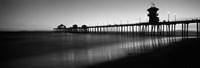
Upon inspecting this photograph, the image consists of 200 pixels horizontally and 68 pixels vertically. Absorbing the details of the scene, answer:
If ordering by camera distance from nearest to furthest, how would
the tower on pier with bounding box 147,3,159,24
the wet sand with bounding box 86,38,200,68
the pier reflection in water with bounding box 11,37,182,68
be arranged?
the wet sand with bounding box 86,38,200,68 → the pier reflection in water with bounding box 11,37,182,68 → the tower on pier with bounding box 147,3,159,24

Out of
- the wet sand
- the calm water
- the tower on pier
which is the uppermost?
the tower on pier

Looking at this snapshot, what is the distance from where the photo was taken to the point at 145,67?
15.6ft

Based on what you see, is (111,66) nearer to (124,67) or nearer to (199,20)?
(124,67)

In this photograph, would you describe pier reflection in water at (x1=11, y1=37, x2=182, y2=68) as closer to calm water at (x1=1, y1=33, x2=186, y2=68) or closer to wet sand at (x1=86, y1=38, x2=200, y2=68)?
calm water at (x1=1, y1=33, x2=186, y2=68)

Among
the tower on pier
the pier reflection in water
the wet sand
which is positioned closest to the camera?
the wet sand

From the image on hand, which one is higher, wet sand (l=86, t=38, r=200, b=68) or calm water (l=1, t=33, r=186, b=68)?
wet sand (l=86, t=38, r=200, b=68)

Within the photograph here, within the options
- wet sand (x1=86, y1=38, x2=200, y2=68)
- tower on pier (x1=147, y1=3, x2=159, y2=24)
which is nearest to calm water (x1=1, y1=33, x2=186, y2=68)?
wet sand (x1=86, y1=38, x2=200, y2=68)

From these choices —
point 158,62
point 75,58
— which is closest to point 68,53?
point 75,58

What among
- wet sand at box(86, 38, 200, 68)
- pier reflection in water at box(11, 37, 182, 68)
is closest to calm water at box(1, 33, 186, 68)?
pier reflection in water at box(11, 37, 182, 68)

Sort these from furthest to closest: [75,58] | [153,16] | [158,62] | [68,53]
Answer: [153,16] < [68,53] < [75,58] < [158,62]

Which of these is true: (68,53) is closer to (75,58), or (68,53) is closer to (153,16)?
(75,58)

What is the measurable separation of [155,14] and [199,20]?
37.6 feet

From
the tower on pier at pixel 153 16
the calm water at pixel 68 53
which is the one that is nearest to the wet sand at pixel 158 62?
the calm water at pixel 68 53

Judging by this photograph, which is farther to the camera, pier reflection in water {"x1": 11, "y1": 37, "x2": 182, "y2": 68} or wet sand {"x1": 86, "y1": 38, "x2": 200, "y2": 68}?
pier reflection in water {"x1": 11, "y1": 37, "x2": 182, "y2": 68}
